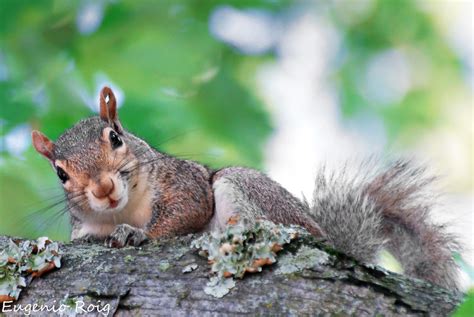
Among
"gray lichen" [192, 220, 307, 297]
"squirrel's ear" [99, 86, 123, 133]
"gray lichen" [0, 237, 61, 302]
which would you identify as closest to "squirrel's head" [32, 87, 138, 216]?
"squirrel's ear" [99, 86, 123, 133]

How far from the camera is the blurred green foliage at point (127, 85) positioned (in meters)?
3.26

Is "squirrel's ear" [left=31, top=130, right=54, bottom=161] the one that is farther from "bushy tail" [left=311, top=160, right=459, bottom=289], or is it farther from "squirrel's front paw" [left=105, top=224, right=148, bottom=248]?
"bushy tail" [left=311, top=160, right=459, bottom=289]

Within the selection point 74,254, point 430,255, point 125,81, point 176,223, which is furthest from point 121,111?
point 430,255

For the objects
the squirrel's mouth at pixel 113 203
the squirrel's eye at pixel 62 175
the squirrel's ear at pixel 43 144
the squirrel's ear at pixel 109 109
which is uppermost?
the squirrel's ear at pixel 109 109

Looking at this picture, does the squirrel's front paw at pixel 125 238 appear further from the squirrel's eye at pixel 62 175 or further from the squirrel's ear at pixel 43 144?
the squirrel's ear at pixel 43 144

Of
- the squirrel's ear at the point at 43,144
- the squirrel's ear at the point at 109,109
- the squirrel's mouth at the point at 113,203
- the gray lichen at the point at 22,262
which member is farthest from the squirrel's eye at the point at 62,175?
the gray lichen at the point at 22,262

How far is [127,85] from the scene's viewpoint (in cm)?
329

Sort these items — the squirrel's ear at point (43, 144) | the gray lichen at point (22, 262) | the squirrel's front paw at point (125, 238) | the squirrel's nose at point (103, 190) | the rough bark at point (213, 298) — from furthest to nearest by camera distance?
the squirrel's ear at point (43, 144)
the squirrel's nose at point (103, 190)
the squirrel's front paw at point (125, 238)
the gray lichen at point (22, 262)
the rough bark at point (213, 298)

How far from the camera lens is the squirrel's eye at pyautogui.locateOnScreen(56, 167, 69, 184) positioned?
2.99 m

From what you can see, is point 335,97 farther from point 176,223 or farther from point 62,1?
point 62,1

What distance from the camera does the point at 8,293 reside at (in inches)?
87.0

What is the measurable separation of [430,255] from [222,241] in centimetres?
143

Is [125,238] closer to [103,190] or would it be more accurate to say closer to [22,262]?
[103,190]

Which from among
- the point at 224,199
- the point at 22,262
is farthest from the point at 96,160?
the point at 22,262
